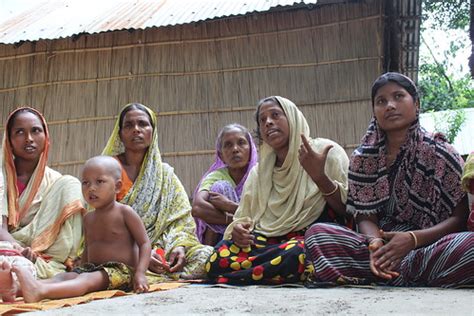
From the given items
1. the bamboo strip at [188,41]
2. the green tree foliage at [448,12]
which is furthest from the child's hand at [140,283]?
the green tree foliage at [448,12]

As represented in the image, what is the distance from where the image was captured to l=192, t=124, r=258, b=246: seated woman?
16.4 feet

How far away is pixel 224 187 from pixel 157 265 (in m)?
1.09

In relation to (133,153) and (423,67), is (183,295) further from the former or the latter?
(423,67)

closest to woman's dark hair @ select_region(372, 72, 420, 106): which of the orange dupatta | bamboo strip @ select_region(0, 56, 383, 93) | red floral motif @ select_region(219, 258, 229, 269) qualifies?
red floral motif @ select_region(219, 258, 229, 269)

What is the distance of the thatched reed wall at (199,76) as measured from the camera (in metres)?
7.17

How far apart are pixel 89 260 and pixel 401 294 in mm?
1948

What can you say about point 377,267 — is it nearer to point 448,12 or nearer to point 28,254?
point 28,254

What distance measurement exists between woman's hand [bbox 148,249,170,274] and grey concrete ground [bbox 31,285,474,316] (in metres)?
0.97

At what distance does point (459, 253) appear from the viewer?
3168mm

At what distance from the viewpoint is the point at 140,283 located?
3490 millimetres

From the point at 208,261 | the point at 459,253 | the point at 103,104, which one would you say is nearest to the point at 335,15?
the point at 103,104

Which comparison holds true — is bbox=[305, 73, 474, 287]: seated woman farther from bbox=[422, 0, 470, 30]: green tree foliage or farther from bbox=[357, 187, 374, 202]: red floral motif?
bbox=[422, 0, 470, 30]: green tree foliage

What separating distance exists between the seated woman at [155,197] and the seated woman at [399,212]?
118cm

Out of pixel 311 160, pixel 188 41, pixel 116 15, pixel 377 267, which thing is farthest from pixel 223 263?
pixel 116 15
